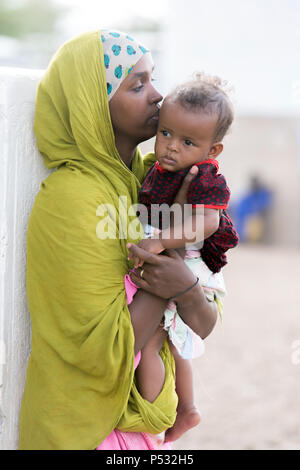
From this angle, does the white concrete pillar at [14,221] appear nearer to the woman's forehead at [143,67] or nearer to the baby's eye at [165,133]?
the woman's forehead at [143,67]

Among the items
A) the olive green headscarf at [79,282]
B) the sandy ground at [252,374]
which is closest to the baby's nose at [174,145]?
the olive green headscarf at [79,282]

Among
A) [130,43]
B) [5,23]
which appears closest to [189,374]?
[130,43]

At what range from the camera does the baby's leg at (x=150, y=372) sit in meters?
2.44

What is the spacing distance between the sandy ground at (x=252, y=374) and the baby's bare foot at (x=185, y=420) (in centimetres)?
83

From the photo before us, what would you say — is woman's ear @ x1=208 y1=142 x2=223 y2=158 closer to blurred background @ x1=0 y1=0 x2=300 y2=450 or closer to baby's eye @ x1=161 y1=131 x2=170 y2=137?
baby's eye @ x1=161 y1=131 x2=170 y2=137

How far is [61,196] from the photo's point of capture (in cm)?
235

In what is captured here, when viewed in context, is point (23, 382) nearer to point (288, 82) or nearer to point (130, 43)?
point (130, 43)

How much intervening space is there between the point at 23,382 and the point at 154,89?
128 centimetres

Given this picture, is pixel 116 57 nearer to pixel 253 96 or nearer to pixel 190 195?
pixel 190 195

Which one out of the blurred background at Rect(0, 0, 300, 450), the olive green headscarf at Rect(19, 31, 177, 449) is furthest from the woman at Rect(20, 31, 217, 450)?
the blurred background at Rect(0, 0, 300, 450)

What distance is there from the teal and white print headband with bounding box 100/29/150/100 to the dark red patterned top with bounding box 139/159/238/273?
0.36 m

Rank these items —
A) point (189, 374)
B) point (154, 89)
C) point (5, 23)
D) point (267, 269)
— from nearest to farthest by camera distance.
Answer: point (154, 89) < point (189, 374) < point (267, 269) < point (5, 23)

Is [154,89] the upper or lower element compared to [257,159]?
upper

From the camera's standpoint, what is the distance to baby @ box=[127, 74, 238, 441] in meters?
2.35
